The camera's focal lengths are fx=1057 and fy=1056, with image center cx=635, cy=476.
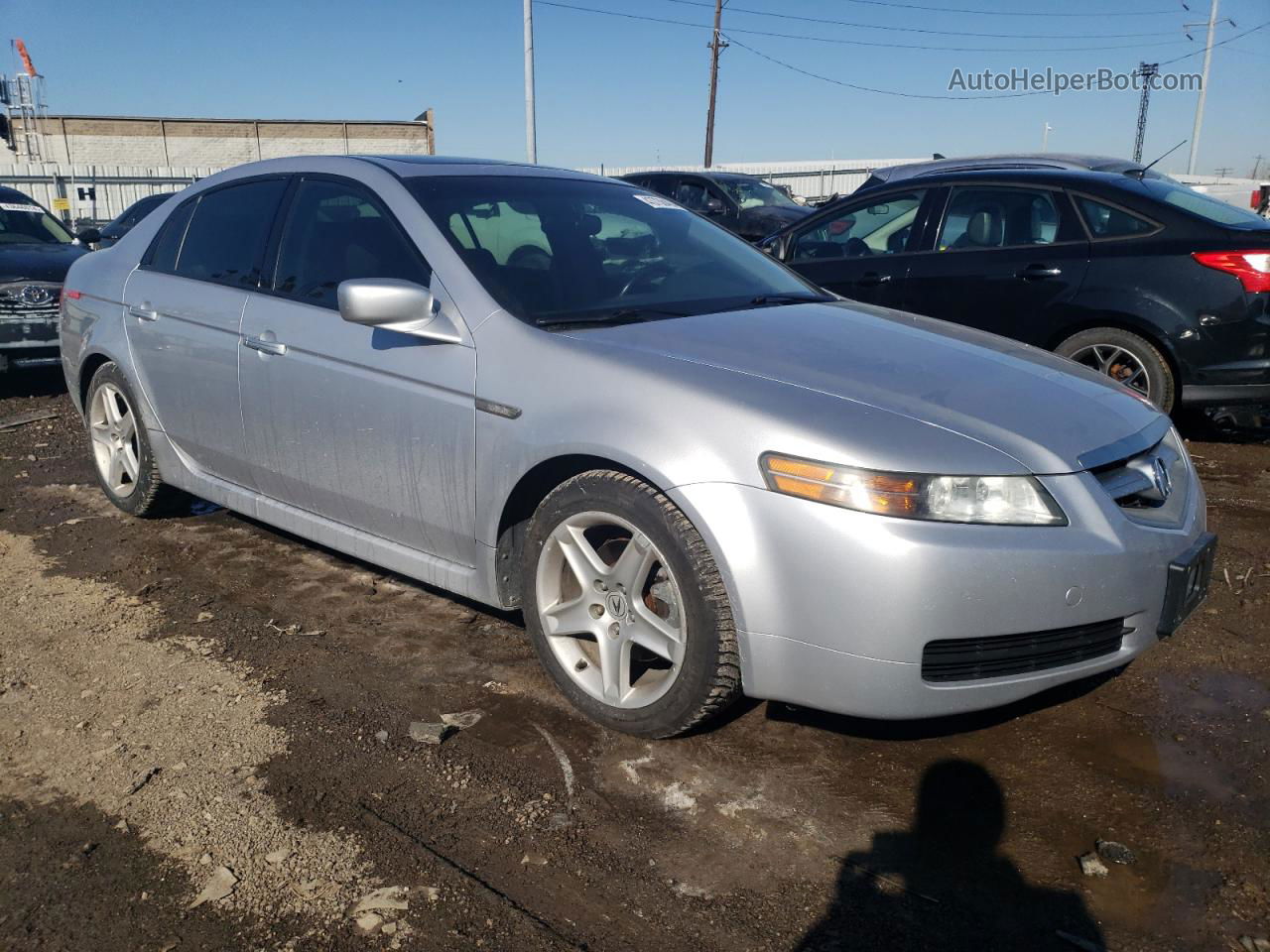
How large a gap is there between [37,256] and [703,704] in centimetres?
824

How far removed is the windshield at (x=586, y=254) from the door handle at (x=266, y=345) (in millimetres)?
746

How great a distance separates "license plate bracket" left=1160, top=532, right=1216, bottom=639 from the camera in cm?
278

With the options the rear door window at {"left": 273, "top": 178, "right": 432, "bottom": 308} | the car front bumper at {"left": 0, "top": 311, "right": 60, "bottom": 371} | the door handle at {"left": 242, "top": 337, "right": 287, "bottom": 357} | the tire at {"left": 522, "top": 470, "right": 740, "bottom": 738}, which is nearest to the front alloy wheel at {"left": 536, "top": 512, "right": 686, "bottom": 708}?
the tire at {"left": 522, "top": 470, "right": 740, "bottom": 738}

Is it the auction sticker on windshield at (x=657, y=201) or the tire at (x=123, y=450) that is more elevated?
the auction sticker on windshield at (x=657, y=201)

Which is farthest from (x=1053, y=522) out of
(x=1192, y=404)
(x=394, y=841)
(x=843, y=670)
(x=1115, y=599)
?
(x=1192, y=404)

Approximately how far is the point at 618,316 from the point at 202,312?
1869 mm

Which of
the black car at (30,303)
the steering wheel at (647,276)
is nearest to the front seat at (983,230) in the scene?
the steering wheel at (647,276)

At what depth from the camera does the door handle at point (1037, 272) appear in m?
6.31

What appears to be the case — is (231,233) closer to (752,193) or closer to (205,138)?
(752,193)

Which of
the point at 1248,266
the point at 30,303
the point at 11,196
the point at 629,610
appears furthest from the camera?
the point at 11,196

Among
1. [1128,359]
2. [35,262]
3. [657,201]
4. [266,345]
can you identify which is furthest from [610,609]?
[35,262]

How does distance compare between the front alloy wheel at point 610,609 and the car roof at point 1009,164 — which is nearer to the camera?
the front alloy wheel at point 610,609

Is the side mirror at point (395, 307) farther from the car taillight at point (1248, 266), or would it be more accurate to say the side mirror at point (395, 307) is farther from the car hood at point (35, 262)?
the car hood at point (35, 262)

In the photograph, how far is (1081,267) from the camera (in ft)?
20.4
